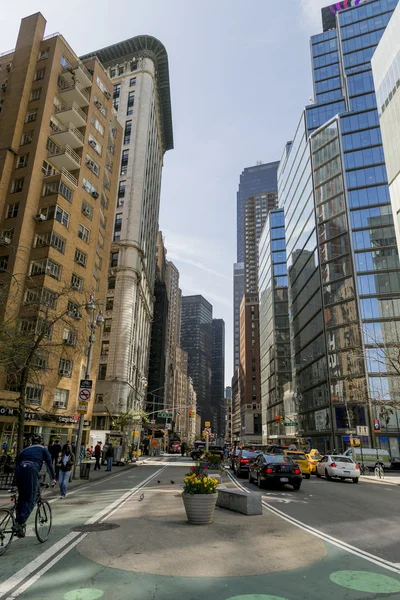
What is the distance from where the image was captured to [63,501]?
44.2 ft

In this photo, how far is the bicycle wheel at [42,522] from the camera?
7.50 meters

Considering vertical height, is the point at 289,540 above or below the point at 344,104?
below

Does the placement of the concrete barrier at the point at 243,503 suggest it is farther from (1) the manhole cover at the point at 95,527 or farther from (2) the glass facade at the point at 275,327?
(2) the glass facade at the point at 275,327

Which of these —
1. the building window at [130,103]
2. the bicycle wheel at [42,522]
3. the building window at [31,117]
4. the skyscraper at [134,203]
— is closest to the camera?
the bicycle wheel at [42,522]

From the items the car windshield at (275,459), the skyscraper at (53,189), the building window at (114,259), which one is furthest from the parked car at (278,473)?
the building window at (114,259)

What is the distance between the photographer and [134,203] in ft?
224

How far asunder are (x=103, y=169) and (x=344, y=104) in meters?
56.4

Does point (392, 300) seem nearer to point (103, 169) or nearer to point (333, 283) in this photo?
point (333, 283)

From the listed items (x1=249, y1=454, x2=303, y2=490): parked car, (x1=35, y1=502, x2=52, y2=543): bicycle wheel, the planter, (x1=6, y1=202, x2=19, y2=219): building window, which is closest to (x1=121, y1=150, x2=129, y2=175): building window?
(x1=6, y1=202, x2=19, y2=219): building window

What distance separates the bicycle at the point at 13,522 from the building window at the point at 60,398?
28.0 metres

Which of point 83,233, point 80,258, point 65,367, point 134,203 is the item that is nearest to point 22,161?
point 83,233

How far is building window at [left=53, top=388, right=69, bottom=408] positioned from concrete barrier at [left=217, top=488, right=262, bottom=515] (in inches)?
1020

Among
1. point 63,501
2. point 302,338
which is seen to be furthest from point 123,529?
point 302,338

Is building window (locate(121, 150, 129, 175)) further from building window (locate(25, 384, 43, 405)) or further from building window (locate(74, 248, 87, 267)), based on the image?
building window (locate(25, 384, 43, 405))
